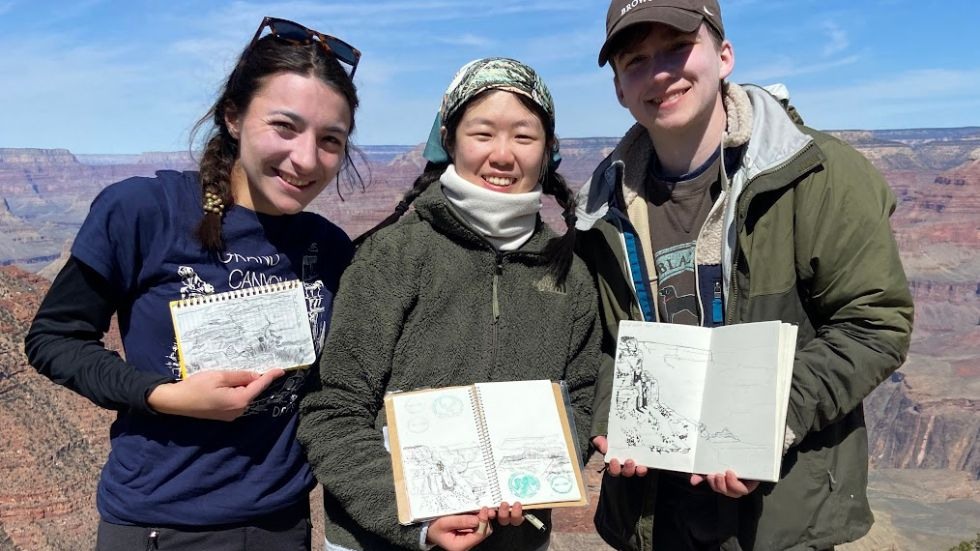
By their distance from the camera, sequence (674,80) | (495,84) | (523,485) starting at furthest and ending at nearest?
1. (674,80)
2. (495,84)
3. (523,485)

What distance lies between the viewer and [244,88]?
2.71 meters

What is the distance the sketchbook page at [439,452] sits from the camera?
7.99 feet

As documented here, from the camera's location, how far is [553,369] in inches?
109

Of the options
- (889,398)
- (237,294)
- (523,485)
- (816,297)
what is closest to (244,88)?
(237,294)

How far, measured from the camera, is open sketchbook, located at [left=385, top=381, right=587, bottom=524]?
2445 mm

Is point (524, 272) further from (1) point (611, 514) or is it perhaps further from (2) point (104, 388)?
(2) point (104, 388)

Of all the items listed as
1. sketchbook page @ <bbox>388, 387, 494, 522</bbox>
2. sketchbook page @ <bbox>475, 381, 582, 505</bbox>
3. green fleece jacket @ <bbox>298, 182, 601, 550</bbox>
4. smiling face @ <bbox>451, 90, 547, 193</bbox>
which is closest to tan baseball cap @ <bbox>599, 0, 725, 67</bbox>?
smiling face @ <bbox>451, 90, 547, 193</bbox>

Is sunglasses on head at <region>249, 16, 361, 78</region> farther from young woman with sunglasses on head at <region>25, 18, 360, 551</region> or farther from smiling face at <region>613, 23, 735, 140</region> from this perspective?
smiling face at <region>613, 23, 735, 140</region>

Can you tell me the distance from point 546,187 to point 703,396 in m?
0.95

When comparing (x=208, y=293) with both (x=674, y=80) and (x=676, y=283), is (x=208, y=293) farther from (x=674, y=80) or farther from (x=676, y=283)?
(x=674, y=80)

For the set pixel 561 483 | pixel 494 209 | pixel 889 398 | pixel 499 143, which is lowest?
pixel 889 398

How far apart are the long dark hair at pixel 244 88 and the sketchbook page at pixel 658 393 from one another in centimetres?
131

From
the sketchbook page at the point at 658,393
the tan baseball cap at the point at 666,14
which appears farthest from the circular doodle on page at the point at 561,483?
the tan baseball cap at the point at 666,14

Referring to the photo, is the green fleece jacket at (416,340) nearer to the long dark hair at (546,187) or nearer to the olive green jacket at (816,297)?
the long dark hair at (546,187)
